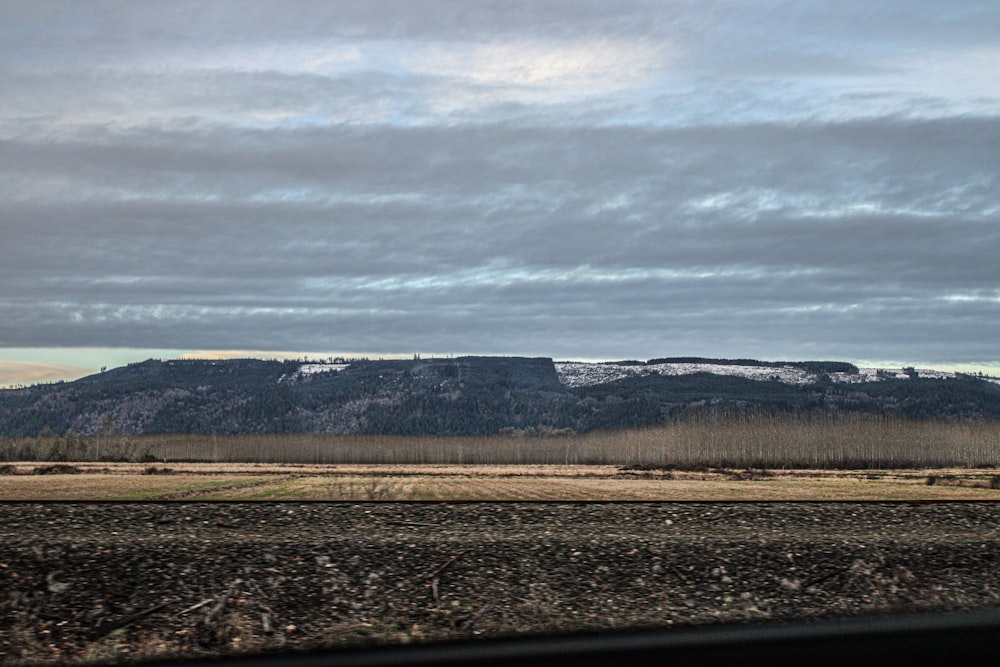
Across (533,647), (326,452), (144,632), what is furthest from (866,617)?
(326,452)

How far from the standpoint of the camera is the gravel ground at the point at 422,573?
19828mm

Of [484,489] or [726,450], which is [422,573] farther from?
[726,450]

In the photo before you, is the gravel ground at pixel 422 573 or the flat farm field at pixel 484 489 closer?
the gravel ground at pixel 422 573

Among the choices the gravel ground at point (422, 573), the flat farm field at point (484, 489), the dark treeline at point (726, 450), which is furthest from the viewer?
the dark treeline at point (726, 450)

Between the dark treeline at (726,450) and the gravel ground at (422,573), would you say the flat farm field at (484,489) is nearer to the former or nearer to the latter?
the gravel ground at (422,573)

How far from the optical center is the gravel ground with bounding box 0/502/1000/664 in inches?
781

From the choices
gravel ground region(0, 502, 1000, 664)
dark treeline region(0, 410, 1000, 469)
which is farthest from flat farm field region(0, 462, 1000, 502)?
dark treeline region(0, 410, 1000, 469)

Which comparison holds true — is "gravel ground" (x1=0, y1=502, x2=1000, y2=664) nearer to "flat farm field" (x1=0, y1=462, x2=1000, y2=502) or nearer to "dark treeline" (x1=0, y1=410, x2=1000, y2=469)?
"flat farm field" (x1=0, y1=462, x2=1000, y2=502)

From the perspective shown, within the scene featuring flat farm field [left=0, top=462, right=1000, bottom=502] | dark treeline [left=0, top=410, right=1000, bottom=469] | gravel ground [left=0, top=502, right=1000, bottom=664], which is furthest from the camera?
dark treeline [left=0, top=410, right=1000, bottom=469]

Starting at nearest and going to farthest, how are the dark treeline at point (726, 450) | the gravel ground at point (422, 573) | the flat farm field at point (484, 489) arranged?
1. the gravel ground at point (422, 573)
2. the flat farm field at point (484, 489)
3. the dark treeline at point (726, 450)

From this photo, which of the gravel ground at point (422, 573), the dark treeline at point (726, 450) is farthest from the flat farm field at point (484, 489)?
the dark treeline at point (726, 450)

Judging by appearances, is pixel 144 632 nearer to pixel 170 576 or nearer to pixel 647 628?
pixel 170 576

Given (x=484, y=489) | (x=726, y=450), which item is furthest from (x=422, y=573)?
(x=726, y=450)

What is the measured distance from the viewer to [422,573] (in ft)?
75.9
